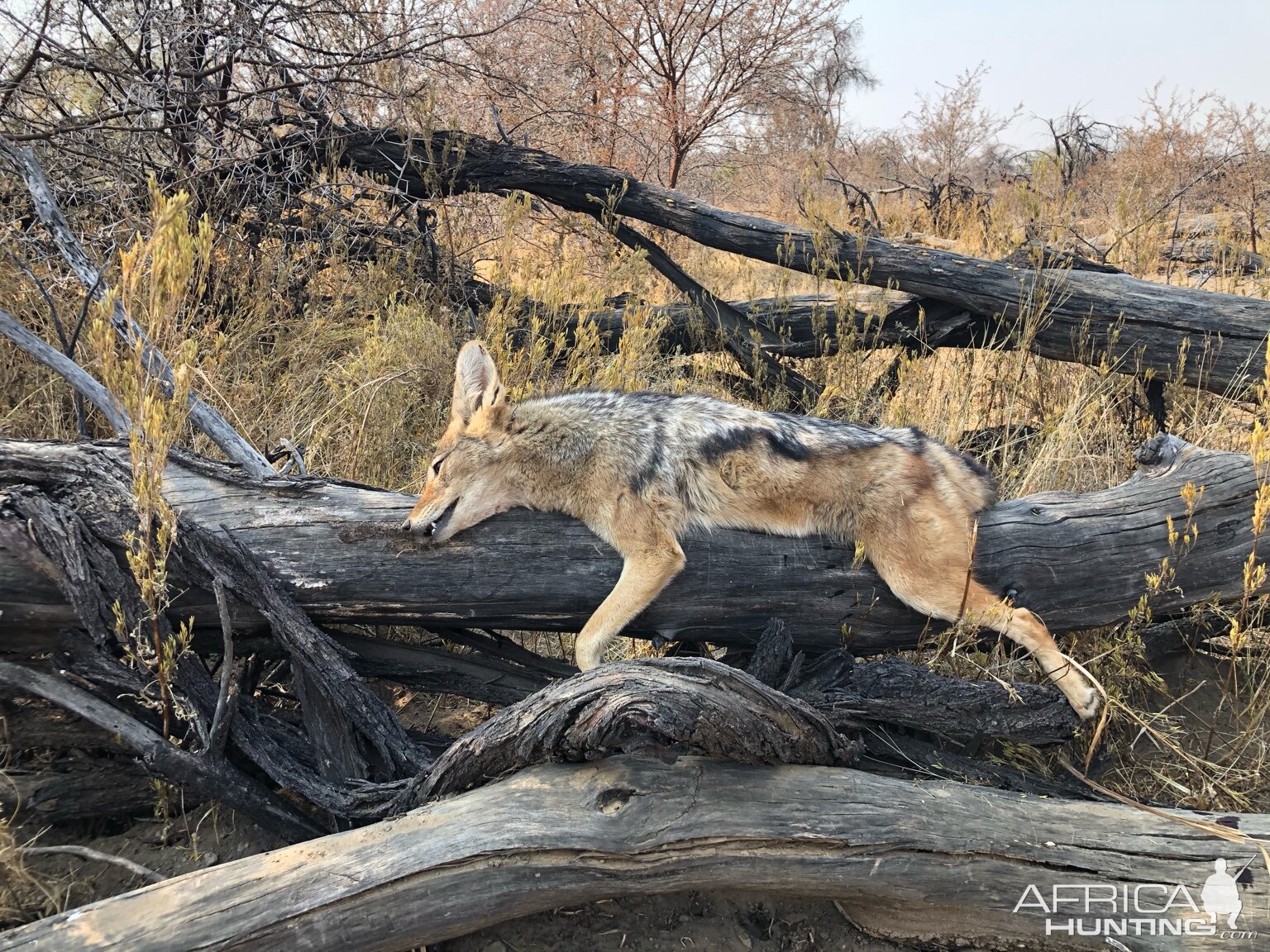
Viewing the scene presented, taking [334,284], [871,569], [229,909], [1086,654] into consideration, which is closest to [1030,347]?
[1086,654]

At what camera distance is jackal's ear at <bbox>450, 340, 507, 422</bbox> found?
4.23m

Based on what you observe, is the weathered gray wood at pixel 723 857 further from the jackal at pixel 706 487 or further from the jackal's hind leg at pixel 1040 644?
the jackal at pixel 706 487

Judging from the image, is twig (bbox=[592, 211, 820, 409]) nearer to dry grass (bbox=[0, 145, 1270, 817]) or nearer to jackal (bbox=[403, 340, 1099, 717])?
dry grass (bbox=[0, 145, 1270, 817])

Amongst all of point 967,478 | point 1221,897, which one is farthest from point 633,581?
point 1221,897

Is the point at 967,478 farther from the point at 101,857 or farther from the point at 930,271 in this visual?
the point at 101,857

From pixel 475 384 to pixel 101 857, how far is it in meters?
2.52

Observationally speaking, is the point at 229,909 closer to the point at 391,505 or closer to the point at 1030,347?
the point at 391,505

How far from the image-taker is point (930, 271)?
6.45 metres

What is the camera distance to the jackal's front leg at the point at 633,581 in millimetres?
3482

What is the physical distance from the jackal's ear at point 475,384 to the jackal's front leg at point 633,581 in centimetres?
109

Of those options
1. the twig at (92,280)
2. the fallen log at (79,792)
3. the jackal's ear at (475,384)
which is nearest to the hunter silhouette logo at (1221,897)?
the jackal's ear at (475,384)

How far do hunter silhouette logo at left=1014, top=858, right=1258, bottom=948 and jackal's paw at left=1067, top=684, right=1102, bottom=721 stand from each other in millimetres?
794

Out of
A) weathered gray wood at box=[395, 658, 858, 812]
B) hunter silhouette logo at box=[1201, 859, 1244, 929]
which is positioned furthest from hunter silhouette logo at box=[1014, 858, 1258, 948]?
weathered gray wood at box=[395, 658, 858, 812]

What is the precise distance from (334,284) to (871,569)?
5.33m
